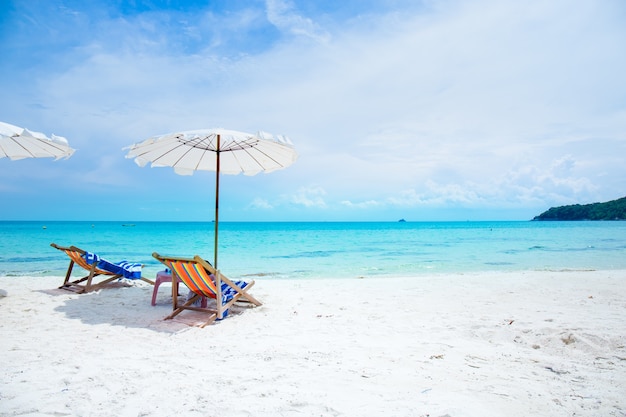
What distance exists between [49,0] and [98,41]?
4.90 ft

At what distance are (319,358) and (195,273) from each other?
217 centimetres

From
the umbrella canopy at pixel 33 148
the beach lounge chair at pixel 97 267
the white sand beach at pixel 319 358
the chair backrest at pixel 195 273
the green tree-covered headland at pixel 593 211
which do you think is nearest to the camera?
the white sand beach at pixel 319 358

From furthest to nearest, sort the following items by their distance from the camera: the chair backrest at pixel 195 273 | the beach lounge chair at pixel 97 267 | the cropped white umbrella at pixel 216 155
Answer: the beach lounge chair at pixel 97 267, the cropped white umbrella at pixel 216 155, the chair backrest at pixel 195 273

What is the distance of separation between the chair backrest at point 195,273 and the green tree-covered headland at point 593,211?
9694 centimetres

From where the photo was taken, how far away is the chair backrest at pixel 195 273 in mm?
4840

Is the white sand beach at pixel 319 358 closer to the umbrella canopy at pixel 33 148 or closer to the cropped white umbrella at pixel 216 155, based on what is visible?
the cropped white umbrella at pixel 216 155

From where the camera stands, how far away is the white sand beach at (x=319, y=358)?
2615 millimetres

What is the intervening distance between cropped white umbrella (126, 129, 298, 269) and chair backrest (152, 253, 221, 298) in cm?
69

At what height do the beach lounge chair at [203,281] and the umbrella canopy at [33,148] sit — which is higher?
the umbrella canopy at [33,148]

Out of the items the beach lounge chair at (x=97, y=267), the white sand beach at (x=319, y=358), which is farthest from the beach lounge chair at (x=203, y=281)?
the beach lounge chair at (x=97, y=267)

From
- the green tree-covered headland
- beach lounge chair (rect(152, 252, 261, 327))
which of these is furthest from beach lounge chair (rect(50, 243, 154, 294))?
the green tree-covered headland

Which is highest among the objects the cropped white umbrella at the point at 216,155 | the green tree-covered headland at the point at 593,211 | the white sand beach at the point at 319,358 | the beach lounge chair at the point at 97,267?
the green tree-covered headland at the point at 593,211

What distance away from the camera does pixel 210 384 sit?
116 inches

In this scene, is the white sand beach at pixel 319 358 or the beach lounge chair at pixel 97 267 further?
the beach lounge chair at pixel 97 267
